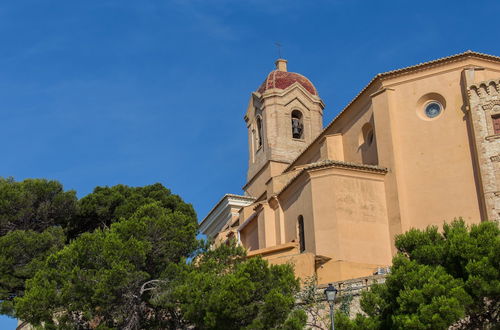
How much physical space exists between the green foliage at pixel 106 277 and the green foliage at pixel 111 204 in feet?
18.8

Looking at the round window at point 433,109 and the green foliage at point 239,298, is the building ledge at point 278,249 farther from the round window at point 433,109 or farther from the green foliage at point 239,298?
the green foliage at point 239,298

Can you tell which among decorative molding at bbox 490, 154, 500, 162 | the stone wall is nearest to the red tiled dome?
the stone wall

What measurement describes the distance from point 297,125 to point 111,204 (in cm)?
1633

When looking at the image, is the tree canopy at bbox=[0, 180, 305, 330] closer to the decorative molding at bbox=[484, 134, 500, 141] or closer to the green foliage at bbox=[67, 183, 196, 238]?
the green foliage at bbox=[67, 183, 196, 238]

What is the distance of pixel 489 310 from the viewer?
21141mm

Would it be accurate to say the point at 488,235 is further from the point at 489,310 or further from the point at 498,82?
the point at 498,82

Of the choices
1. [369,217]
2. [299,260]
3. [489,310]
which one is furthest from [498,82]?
[489,310]

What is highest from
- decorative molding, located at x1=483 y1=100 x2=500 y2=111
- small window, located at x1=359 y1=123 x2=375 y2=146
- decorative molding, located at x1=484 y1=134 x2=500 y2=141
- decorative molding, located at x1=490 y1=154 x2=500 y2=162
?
small window, located at x1=359 y1=123 x2=375 y2=146

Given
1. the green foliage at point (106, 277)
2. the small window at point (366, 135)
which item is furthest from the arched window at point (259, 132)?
the green foliage at point (106, 277)

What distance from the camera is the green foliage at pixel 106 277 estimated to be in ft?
78.4

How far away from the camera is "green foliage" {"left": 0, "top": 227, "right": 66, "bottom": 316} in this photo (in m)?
28.0

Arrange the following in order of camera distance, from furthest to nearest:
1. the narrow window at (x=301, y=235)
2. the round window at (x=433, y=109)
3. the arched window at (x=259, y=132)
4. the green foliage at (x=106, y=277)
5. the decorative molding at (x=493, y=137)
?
the arched window at (x=259, y=132) → the narrow window at (x=301, y=235) → the round window at (x=433, y=109) → the decorative molding at (x=493, y=137) → the green foliage at (x=106, y=277)

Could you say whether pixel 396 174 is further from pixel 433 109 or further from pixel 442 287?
pixel 442 287

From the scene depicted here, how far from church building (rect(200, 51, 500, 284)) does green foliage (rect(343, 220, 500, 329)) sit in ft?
23.2
